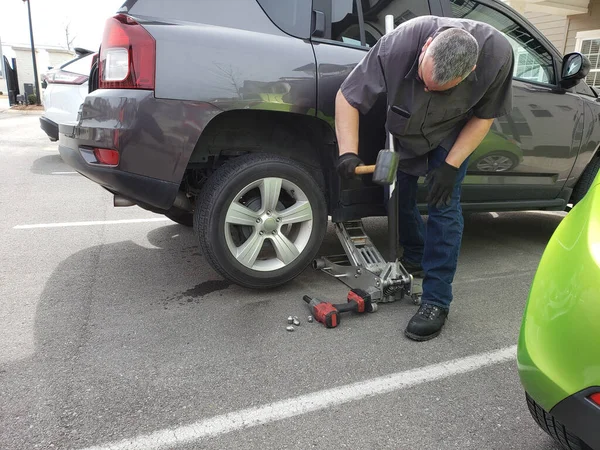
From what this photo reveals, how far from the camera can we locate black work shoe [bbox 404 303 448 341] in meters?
2.44

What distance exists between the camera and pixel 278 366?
7.09 feet

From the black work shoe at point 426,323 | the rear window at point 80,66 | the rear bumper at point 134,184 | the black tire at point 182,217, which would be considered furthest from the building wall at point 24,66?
the black work shoe at point 426,323

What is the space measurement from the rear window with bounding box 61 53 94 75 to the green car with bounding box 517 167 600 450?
5.76 m

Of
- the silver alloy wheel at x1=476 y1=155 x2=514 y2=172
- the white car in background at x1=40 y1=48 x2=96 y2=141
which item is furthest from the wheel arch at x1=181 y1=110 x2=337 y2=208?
the white car in background at x1=40 y1=48 x2=96 y2=141

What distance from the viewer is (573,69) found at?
136 inches

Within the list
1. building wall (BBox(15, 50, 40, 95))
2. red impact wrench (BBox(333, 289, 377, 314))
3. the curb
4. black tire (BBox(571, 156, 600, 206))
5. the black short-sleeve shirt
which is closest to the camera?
the black short-sleeve shirt

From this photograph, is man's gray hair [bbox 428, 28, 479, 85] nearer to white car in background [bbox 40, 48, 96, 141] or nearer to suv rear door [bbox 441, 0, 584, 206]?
suv rear door [bbox 441, 0, 584, 206]

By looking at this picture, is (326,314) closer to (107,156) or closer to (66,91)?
(107,156)

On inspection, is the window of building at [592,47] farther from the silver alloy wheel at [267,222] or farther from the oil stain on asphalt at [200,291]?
the oil stain on asphalt at [200,291]

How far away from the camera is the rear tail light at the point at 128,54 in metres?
2.32

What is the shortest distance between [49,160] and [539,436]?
823 cm

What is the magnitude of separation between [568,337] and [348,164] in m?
1.43

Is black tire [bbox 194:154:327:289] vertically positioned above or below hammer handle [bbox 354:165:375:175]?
below

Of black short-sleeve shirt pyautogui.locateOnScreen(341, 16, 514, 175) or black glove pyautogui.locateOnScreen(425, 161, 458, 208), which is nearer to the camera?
black short-sleeve shirt pyautogui.locateOnScreen(341, 16, 514, 175)
